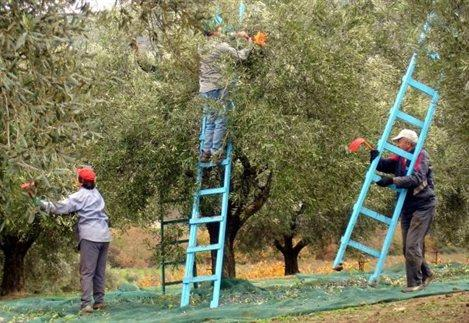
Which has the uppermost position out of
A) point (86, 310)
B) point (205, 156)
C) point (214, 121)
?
point (214, 121)

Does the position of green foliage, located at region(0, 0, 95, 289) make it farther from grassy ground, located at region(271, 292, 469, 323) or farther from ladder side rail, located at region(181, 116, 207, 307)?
ladder side rail, located at region(181, 116, 207, 307)

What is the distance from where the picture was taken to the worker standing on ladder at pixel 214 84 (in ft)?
40.1

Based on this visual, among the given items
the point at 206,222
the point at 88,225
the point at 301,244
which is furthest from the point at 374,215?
the point at 301,244

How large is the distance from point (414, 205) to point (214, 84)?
3216mm

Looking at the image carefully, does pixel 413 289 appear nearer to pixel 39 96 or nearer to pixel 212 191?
pixel 212 191

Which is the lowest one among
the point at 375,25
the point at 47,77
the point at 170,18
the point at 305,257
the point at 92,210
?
the point at 305,257

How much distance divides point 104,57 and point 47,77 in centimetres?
905

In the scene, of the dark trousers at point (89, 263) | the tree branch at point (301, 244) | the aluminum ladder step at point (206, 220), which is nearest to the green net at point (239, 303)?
the dark trousers at point (89, 263)

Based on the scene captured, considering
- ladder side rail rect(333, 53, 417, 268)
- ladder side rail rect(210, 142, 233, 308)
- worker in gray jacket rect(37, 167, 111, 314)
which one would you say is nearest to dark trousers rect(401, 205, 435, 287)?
ladder side rail rect(333, 53, 417, 268)

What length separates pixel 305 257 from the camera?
40.1 metres

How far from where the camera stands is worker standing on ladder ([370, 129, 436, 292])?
11820 mm

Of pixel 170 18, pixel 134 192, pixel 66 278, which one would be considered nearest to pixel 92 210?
pixel 134 192

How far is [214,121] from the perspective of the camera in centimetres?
1245

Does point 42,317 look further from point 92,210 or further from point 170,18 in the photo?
point 170,18
